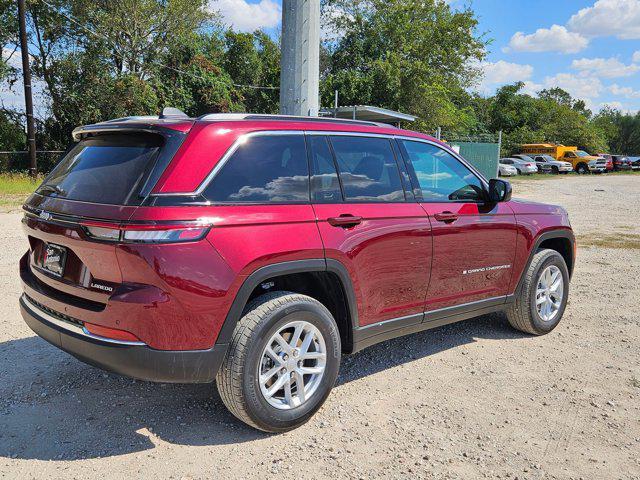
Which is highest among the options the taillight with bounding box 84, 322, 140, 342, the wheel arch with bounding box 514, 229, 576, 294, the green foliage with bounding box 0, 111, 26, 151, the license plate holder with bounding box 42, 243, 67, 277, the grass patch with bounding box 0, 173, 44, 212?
the green foliage with bounding box 0, 111, 26, 151

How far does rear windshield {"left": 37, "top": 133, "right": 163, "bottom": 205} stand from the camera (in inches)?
116

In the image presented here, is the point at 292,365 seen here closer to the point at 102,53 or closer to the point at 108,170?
the point at 108,170

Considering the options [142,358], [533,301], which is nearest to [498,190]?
[533,301]

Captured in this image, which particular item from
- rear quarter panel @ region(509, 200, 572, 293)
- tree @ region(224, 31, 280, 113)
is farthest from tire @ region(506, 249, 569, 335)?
tree @ region(224, 31, 280, 113)

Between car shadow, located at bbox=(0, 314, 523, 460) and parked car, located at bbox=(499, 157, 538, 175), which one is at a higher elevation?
parked car, located at bbox=(499, 157, 538, 175)

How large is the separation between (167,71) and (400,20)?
1668 centimetres

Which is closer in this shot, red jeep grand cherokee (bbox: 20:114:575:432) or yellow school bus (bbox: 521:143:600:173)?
red jeep grand cherokee (bbox: 20:114:575:432)

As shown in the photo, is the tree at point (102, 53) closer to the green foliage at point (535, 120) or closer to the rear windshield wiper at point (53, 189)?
the rear windshield wiper at point (53, 189)

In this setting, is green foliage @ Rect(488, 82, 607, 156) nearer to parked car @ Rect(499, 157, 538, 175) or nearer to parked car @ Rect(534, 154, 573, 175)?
parked car @ Rect(534, 154, 573, 175)

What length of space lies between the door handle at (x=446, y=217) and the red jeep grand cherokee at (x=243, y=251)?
0.01 meters

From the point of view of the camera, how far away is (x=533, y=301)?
16.3 feet

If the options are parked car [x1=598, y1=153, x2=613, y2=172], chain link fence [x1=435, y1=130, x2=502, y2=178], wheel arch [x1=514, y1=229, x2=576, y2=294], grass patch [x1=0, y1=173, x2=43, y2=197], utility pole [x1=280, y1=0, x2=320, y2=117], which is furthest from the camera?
parked car [x1=598, y1=153, x2=613, y2=172]

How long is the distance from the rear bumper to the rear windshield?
2.42 ft

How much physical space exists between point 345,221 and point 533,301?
241cm
